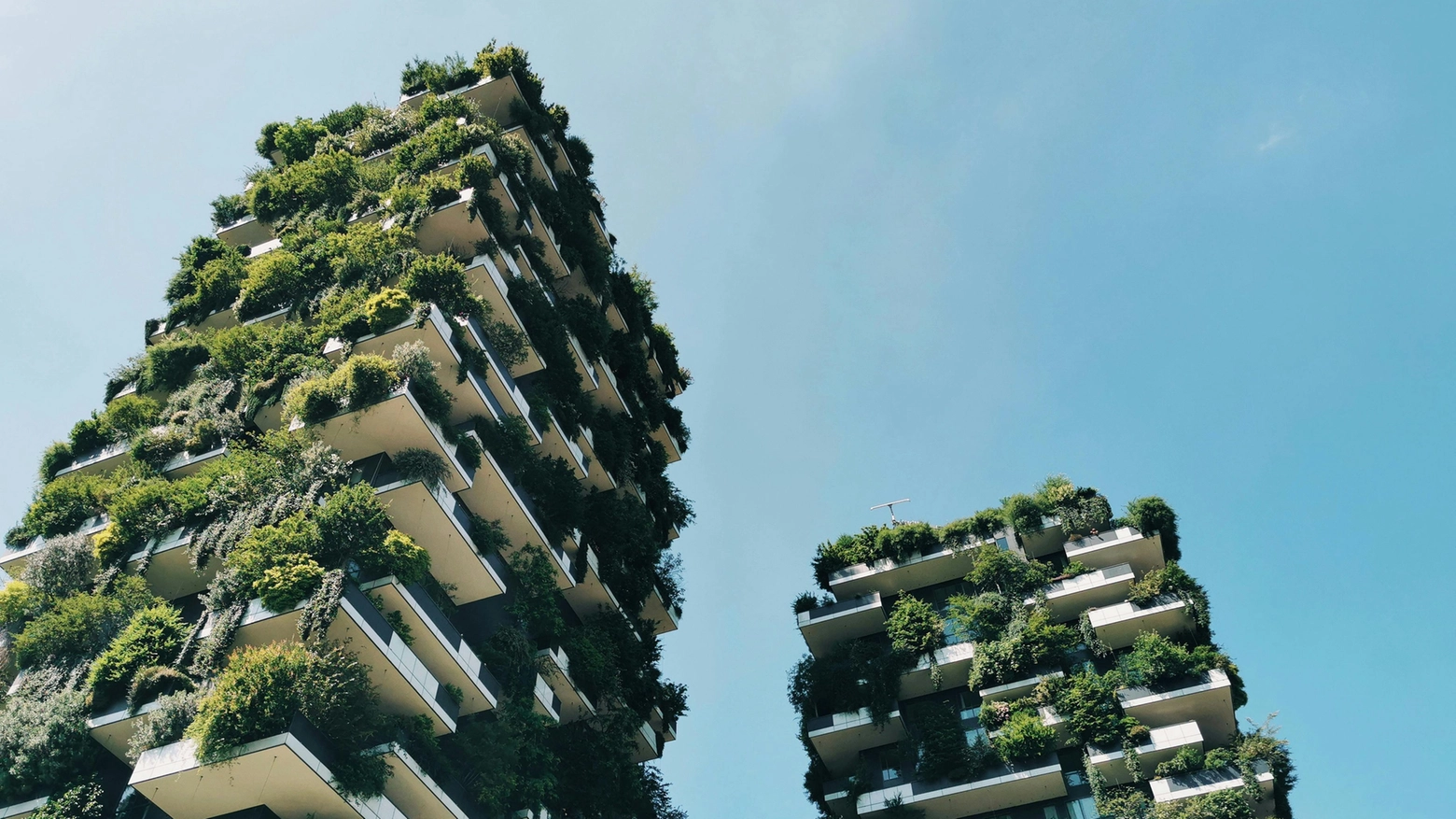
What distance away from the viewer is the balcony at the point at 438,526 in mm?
28297

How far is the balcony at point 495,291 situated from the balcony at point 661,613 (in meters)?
11.2

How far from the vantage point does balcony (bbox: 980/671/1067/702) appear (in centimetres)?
3822

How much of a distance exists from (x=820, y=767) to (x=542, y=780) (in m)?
17.2


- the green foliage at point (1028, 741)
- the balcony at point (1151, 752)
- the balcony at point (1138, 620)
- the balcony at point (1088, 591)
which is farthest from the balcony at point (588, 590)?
the balcony at point (1138, 620)

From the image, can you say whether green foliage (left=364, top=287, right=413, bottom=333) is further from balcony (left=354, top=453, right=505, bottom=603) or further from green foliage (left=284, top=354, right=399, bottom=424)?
balcony (left=354, top=453, right=505, bottom=603)

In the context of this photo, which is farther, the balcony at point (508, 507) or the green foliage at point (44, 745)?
the balcony at point (508, 507)

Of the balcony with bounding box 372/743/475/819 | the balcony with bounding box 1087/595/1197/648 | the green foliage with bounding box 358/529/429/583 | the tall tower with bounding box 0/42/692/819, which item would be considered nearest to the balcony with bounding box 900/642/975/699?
the balcony with bounding box 1087/595/1197/648

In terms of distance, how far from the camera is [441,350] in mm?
31375

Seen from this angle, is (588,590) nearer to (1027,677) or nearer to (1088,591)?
(1027,677)

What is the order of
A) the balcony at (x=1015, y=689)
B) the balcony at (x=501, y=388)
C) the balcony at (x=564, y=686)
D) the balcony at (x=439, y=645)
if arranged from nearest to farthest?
the balcony at (x=439, y=645) → the balcony at (x=564, y=686) → the balcony at (x=501, y=388) → the balcony at (x=1015, y=689)

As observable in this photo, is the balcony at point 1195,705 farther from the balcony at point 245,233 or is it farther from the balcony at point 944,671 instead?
the balcony at point 245,233

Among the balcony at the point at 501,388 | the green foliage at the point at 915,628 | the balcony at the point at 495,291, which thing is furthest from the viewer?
the green foliage at the point at 915,628

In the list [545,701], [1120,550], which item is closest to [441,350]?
[545,701]

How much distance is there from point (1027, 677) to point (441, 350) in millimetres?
24663
